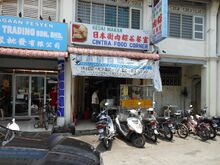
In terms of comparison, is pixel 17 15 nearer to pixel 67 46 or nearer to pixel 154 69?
pixel 67 46

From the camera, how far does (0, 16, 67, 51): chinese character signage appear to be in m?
10.2

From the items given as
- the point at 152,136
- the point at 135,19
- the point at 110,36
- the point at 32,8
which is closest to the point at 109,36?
the point at 110,36

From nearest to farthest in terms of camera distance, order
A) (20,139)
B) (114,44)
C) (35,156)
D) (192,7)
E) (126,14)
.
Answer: (35,156) → (20,139) → (114,44) → (126,14) → (192,7)

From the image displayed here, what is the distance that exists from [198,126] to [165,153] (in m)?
2.82

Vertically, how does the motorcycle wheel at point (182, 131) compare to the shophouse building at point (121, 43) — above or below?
Answer: below

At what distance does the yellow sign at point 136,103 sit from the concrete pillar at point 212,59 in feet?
12.0

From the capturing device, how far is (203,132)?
1057 centimetres

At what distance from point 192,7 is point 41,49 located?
7.85m

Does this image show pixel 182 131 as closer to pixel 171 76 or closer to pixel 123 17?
pixel 123 17

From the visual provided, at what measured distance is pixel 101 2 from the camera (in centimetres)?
1230

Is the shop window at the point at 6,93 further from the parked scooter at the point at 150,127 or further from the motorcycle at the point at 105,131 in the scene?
the parked scooter at the point at 150,127

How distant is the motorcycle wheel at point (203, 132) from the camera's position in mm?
10500

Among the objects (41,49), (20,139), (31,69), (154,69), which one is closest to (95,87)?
(31,69)

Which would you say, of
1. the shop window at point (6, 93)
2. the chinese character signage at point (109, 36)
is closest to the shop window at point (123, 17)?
the chinese character signage at point (109, 36)
